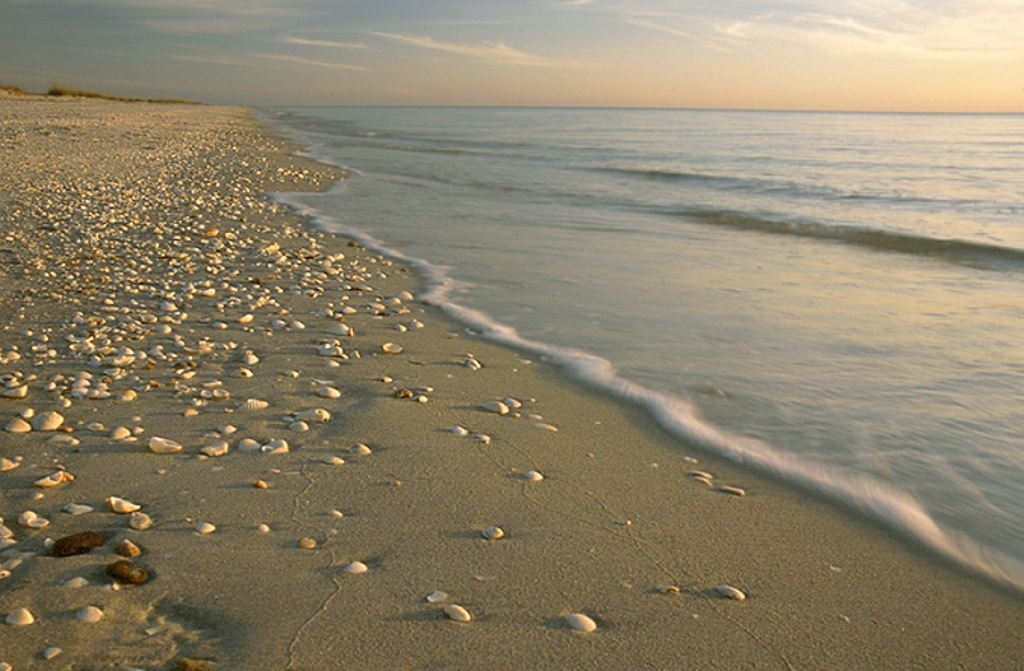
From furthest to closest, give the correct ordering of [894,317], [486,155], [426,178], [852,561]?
[486,155] < [426,178] < [894,317] < [852,561]

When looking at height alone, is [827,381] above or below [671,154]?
below

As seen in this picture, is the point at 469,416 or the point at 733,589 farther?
the point at 469,416

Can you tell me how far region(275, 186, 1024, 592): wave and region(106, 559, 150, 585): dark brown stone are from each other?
2821 millimetres

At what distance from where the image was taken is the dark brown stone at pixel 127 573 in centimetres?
269

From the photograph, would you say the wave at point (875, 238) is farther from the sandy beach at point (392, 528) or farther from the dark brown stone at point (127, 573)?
the dark brown stone at point (127, 573)

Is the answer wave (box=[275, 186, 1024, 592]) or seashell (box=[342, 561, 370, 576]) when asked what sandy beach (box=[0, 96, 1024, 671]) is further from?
wave (box=[275, 186, 1024, 592])

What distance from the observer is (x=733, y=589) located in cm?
287

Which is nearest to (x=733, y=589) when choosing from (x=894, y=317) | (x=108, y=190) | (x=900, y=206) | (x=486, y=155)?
(x=894, y=317)

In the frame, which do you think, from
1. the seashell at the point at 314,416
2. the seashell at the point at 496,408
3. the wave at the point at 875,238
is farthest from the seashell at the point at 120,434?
the wave at the point at 875,238

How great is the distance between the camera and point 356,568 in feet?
9.45

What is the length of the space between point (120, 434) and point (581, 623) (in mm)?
2604

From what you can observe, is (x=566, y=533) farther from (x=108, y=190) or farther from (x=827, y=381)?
(x=108, y=190)

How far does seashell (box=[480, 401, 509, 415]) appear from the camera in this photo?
181 inches

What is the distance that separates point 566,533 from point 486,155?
3013 cm
